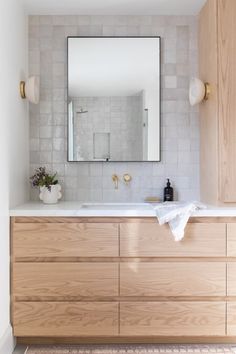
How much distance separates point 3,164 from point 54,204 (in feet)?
1.85

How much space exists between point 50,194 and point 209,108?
3.99 ft

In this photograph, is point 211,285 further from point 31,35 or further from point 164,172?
point 31,35

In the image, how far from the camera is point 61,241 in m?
2.27

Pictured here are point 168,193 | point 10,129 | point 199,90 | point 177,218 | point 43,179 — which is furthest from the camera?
point 168,193

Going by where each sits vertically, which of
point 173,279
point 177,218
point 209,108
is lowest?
point 173,279

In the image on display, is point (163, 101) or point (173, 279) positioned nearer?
point (173, 279)

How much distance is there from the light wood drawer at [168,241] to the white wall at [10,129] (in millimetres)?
687

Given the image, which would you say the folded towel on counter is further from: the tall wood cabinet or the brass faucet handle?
the brass faucet handle

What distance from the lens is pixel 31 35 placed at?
2.88 meters

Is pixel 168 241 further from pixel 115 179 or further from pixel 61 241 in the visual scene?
pixel 115 179

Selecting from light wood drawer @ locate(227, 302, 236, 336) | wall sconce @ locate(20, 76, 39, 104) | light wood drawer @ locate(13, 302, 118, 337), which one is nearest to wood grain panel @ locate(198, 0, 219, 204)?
light wood drawer @ locate(227, 302, 236, 336)

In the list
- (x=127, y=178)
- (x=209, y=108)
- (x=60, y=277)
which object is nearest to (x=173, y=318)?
(x=60, y=277)

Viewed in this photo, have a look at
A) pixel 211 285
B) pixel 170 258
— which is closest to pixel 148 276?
pixel 170 258

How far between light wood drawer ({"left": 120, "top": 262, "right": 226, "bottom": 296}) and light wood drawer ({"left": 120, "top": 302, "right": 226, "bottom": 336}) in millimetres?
71
